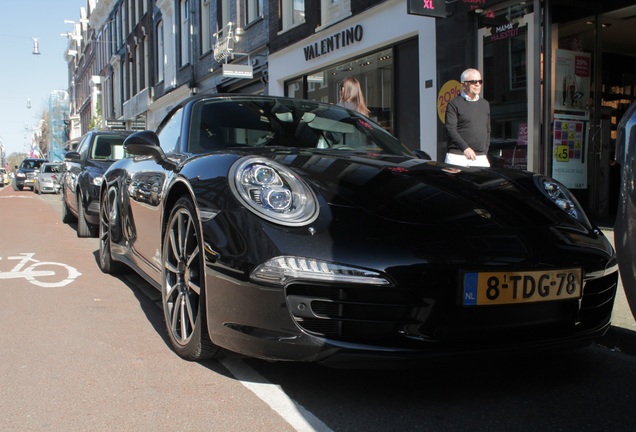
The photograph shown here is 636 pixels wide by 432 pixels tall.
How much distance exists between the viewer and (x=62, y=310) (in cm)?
414

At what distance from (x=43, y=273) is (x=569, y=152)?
21.7 feet

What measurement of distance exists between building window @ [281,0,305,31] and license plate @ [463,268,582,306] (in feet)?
41.2

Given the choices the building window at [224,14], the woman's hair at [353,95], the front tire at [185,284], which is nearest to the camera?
the front tire at [185,284]

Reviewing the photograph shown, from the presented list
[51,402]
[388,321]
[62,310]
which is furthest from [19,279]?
[388,321]

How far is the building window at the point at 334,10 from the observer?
11837 mm

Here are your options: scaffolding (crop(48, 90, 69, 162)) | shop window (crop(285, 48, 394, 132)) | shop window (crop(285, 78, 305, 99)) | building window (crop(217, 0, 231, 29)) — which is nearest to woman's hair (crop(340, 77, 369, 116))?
shop window (crop(285, 48, 394, 132))

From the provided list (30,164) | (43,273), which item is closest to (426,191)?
(43,273)

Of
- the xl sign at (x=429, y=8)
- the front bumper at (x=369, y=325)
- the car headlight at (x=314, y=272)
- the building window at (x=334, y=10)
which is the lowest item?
the front bumper at (x=369, y=325)

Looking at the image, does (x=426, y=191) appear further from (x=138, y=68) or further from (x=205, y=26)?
(x=138, y=68)

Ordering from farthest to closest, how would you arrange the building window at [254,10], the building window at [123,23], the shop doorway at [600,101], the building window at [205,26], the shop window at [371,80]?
the building window at [123,23], the building window at [205,26], the building window at [254,10], the shop window at [371,80], the shop doorway at [600,101]

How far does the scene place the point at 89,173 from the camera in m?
8.15

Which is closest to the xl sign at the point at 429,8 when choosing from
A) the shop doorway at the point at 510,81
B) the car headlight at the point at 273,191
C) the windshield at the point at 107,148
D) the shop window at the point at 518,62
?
the shop doorway at the point at 510,81

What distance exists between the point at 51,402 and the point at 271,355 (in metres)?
0.97

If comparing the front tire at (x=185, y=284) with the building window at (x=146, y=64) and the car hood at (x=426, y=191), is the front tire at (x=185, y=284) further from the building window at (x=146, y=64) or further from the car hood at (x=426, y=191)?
the building window at (x=146, y=64)
